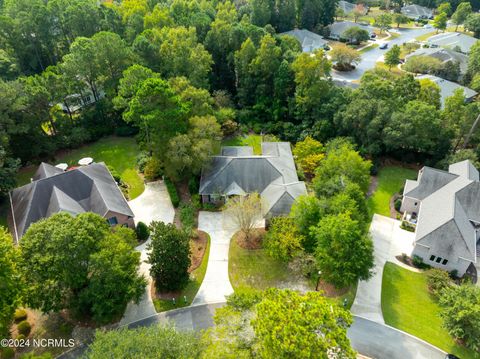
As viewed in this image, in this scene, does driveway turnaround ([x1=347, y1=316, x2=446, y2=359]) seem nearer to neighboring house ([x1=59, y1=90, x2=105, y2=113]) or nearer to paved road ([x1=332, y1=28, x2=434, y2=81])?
neighboring house ([x1=59, y1=90, x2=105, y2=113])

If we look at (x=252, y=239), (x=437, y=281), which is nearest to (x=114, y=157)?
(x=252, y=239)

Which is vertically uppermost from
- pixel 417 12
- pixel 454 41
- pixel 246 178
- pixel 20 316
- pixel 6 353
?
pixel 417 12

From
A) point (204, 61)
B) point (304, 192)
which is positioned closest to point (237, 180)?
point (304, 192)

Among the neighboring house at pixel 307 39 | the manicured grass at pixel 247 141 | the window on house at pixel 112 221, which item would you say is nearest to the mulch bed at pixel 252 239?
the window on house at pixel 112 221

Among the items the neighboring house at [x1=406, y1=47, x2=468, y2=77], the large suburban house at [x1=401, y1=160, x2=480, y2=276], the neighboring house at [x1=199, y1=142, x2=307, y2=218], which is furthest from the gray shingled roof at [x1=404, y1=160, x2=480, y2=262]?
the neighboring house at [x1=406, y1=47, x2=468, y2=77]

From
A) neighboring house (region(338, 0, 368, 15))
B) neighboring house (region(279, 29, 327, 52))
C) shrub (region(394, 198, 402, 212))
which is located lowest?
shrub (region(394, 198, 402, 212))

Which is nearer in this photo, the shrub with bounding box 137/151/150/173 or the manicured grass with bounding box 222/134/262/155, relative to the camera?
the shrub with bounding box 137/151/150/173

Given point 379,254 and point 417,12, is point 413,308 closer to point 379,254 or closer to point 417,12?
point 379,254

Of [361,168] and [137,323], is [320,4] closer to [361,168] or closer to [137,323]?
[361,168]
